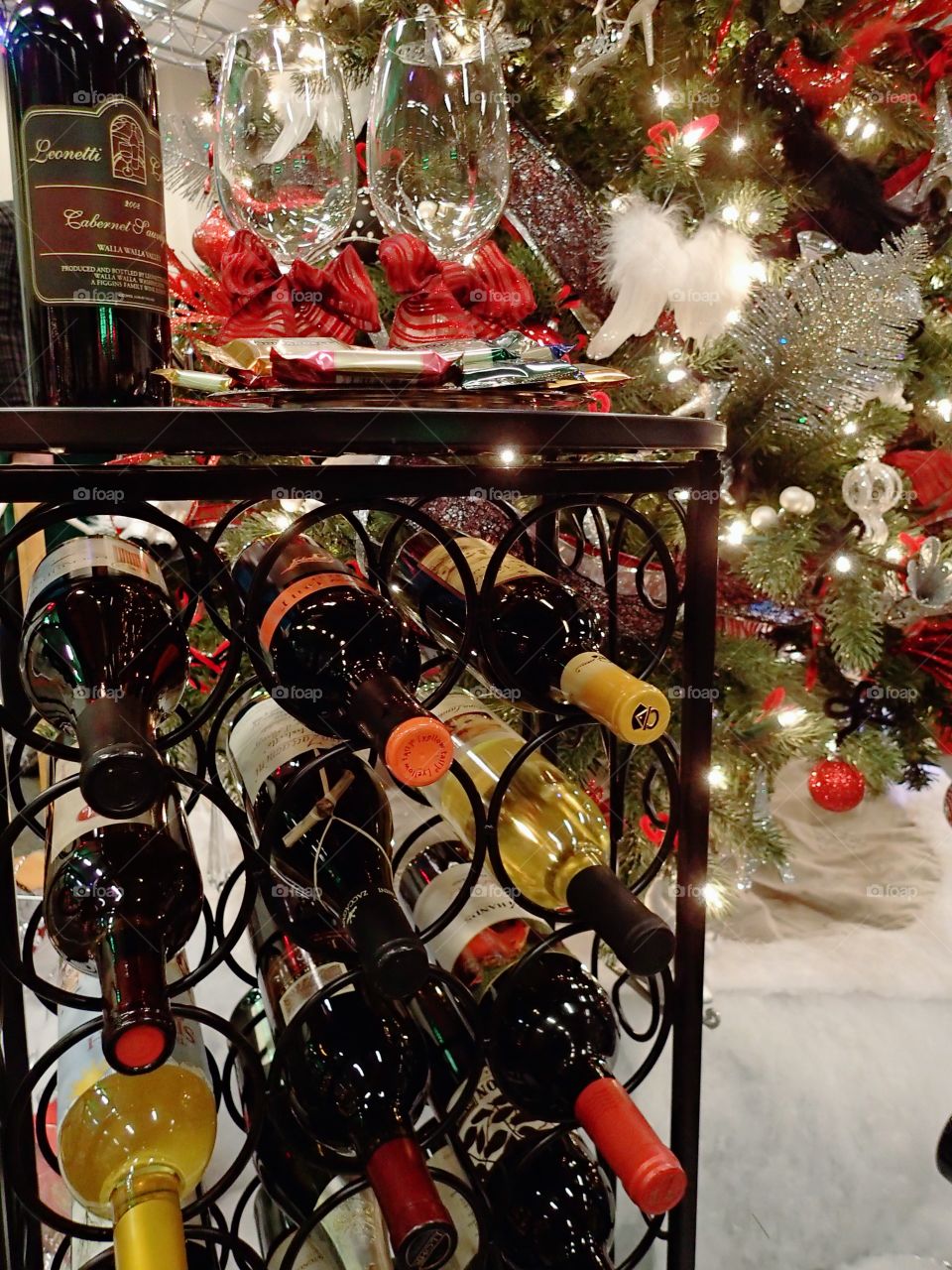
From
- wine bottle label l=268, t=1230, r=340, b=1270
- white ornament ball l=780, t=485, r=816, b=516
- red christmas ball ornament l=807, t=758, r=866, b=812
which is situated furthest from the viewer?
red christmas ball ornament l=807, t=758, r=866, b=812

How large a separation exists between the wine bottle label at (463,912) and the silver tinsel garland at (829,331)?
836 millimetres

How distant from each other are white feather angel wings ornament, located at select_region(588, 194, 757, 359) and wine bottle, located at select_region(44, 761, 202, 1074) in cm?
87

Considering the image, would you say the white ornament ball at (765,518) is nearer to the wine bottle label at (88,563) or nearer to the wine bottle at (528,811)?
the wine bottle at (528,811)

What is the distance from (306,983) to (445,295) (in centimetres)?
45

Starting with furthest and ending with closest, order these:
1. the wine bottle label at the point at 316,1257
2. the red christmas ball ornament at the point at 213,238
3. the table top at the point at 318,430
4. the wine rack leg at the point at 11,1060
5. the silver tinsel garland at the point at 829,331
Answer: the silver tinsel garland at the point at 829,331
the red christmas ball ornament at the point at 213,238
the wine bottle label at the point at 316,1257
the wine rack leg at the point at 11,1060
the table top at the point at 318,430

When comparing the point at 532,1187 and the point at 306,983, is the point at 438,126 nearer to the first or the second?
the point at 306,983

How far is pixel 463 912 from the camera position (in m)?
0.55

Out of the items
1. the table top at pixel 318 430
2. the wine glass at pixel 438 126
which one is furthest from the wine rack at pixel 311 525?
the wine glass at pixel 438 126

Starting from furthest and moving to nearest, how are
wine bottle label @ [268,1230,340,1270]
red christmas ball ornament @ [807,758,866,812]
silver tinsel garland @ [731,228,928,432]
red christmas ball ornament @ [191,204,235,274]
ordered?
red christmas ball ornament @ [807,758,866,812]
silver tinsel garland @ [731,228,928,432]
red christmas ball ornament @ [191,204,235,274]
wine bottle label @ [268,1230,340,1270]

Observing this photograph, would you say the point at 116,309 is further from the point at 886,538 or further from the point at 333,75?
the point at 886,538

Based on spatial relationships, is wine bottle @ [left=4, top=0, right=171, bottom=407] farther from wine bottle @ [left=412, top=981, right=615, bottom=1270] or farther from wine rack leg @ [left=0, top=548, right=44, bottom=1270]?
wine bottle @ [left=412, top=981, right=615, bottom=1270]

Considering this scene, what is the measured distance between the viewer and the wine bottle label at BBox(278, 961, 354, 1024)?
53 centimetres

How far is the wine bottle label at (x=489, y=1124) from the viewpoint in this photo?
619 millimetres

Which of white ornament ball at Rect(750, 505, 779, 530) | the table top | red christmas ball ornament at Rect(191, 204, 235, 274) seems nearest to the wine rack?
the table top
